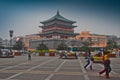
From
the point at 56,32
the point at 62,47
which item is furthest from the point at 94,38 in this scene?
the point at 62,47

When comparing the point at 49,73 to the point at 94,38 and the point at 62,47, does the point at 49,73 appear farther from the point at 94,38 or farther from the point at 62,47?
the point at 94,38

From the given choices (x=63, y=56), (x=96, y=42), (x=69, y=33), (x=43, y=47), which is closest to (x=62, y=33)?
(x=69, y=33)

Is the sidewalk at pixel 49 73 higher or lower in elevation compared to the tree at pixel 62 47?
lower

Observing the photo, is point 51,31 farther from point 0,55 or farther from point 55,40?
point 0,55

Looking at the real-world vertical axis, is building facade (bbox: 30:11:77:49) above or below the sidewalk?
above

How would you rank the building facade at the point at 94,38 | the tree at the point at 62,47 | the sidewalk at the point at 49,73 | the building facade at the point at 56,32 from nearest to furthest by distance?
the sidewalk at the point at 49,73
the tree at the point at 62,47
the building facade at the point at 56,32
the building facade at the point at 94,38

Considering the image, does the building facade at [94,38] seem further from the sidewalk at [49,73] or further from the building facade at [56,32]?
the sidewalk at [49,73]

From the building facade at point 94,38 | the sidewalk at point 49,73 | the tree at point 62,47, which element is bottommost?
the sidewalk at point 49,73

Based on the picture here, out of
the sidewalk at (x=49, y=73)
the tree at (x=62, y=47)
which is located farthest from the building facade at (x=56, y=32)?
the sidewalk at (x=49, y=73)

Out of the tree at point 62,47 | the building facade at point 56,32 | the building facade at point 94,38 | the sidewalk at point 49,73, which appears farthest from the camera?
the building facade at point 94,38

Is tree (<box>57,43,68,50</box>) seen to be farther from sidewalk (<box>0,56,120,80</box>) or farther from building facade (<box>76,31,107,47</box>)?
sidewalk (<box>0,56,120,80</box>)

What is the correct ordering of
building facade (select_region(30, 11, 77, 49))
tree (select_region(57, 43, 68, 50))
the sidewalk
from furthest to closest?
building facade (select_region(30, 11, 77, 49)) → tree (select_region(57, 43, 68, 50)) → the sidewalk

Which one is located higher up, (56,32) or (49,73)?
(56,32)

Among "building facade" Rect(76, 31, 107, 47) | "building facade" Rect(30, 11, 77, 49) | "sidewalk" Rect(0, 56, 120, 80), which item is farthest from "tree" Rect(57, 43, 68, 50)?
"sidewalk" Rect(0, 56, 120, 80)
